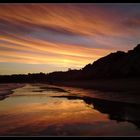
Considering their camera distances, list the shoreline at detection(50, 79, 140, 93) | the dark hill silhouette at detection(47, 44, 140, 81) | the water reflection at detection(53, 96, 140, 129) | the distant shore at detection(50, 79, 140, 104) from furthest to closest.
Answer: the dark hill silhouette at detection(47, 44, 140, 81), the shoreline at detection(50, 79, 140, 93), the distant shore at detection(50, 79, 140, 104), the water reflection at detection(53, 96, 140, 129)

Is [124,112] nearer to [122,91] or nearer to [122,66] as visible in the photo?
[122,91]

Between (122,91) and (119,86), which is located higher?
(119,86)

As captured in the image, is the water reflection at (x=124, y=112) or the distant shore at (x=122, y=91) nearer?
the water reflection at (x=124, y=112)

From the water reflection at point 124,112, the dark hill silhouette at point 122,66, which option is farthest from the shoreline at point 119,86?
the water reflection at point 124,112

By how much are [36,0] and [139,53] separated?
2563 inches

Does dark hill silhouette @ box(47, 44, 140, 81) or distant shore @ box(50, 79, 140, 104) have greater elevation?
dark hill silhouette @ box(47, 44, 140, 81)

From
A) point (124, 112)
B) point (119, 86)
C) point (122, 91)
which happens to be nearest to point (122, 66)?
point (119, 86)

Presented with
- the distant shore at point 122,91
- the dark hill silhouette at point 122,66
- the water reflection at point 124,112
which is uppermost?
the dark hill silhouette at point 122,66

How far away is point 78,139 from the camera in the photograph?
2598mm

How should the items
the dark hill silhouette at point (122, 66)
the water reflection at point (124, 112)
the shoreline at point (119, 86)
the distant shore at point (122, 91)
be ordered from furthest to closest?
1. the dark hill silhouette at point (122, 66)
2. the shoreline at point (119, 86)
3. the distant shore at point (122, 91)
4. the water reflection at point (124, 112)

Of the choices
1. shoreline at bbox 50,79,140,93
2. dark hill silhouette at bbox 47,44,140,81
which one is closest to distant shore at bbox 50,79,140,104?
shoreline at bbox 50,79,140,93

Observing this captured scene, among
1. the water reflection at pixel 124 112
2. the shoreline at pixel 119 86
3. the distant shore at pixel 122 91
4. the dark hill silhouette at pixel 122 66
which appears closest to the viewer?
the water reflection at pixel 124 112

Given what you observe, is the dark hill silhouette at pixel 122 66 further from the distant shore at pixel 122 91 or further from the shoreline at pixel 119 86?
the distant shore at pixel 122 91

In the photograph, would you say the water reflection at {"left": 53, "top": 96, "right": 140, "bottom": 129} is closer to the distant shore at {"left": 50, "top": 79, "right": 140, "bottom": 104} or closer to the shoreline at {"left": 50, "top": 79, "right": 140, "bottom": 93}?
the distant shore at {"left": 50, "top": 79, "right": 140, "bottom": 104}
